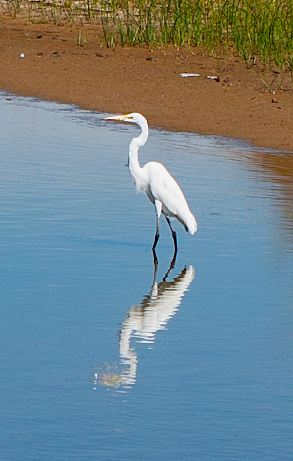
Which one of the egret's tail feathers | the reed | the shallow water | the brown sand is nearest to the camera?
the shallow water

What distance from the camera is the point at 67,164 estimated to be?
32.5 ft

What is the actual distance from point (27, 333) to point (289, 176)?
535 cm

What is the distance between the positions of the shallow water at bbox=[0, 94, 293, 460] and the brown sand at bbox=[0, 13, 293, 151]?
9.85 ft

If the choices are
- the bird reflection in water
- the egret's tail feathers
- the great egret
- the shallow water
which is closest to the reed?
the shallow water

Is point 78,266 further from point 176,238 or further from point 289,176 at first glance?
point 289,176

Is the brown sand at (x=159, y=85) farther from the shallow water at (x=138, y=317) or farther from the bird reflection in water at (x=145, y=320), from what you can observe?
the bird reflection in water at (x=145, y=320)

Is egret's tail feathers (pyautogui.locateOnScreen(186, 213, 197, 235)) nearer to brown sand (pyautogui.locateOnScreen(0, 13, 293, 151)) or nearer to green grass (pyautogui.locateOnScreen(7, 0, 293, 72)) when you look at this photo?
brown sand (pyautogui.locateOnScreen(0, 13, 293, 151))

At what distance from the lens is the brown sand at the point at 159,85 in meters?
13.2

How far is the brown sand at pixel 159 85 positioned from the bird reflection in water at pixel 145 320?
18.7ft

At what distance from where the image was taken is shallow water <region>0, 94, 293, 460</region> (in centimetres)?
415

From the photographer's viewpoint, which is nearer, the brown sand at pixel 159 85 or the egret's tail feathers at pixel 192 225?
the egret's tail feathers at pixel 192 225

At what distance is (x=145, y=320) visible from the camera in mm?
5578

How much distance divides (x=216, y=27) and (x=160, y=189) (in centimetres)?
1067

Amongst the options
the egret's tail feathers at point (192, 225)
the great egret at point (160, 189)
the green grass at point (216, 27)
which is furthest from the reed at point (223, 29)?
the egret's tail feathers at point (192, 225)
